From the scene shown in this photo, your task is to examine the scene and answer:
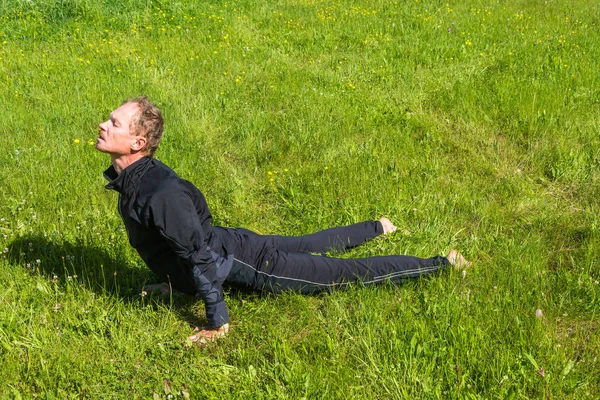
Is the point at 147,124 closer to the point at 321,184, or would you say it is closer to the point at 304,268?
the point at 304,268

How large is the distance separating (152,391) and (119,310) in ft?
2.31

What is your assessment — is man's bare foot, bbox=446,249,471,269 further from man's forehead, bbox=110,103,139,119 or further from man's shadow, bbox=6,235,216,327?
man's forehead, bbox=110,103,139,119

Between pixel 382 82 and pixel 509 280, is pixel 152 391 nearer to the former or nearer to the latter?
pixel 509 280

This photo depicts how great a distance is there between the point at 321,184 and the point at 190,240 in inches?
85.5

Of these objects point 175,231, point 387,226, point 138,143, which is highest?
point 138,143

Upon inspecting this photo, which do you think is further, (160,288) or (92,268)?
(92,268)

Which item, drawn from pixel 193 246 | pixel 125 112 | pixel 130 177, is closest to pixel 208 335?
pixel 193 246

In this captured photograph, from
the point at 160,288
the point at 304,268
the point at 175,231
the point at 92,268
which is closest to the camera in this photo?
the point at 175,231

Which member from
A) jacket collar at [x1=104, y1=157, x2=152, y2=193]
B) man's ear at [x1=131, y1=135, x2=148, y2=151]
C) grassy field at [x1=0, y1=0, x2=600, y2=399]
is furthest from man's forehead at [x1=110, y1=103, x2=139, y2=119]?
grassy field at [x1=0, y1=0, x2=600, y2=399]

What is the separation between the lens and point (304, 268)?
3908 mm

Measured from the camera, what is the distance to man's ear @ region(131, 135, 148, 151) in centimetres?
352

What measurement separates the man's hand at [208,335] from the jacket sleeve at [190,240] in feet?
0.25

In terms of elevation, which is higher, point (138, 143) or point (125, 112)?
point (125, 112)

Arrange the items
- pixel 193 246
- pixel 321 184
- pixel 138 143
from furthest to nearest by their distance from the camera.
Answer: pixel 321 184 → pixel 138 143 → pixel 193 246
